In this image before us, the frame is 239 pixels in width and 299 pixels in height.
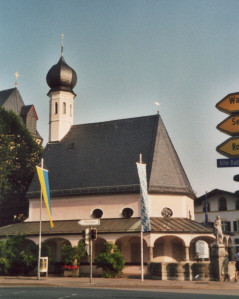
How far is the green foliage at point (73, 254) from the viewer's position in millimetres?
28656

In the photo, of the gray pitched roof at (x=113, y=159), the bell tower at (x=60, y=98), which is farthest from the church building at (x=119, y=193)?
the bell tower at (x=60, y=98)

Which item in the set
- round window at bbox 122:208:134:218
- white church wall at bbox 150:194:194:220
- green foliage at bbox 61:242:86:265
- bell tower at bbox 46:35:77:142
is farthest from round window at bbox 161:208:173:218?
bell tower at bbox 46:35:77:142

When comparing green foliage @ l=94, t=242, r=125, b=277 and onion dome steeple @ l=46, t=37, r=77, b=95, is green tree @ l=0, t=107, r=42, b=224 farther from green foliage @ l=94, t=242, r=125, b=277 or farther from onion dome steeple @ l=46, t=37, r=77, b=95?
green foliage @ l=94, t=242, r=125, b=277

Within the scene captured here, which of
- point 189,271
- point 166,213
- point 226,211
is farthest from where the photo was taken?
point 226,211

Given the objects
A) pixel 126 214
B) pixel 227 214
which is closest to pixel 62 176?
pixel 126 214

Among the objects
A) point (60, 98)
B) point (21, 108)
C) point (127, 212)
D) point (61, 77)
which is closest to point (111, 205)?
point (127, 212)

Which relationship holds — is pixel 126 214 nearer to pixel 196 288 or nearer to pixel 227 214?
pixel 196 288

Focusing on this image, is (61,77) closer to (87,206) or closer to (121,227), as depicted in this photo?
(87,206)

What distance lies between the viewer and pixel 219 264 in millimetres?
22047

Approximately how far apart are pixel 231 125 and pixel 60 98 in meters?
33.7

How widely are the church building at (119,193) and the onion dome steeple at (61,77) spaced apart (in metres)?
4.02

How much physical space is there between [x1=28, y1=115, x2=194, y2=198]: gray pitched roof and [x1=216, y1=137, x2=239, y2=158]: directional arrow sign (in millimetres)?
24339

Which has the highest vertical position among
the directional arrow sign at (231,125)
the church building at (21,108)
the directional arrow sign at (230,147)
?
the church building at (21,108)

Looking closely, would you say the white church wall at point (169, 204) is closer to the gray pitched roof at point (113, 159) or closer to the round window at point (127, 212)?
the gray pitched roof at point (113, 159)
